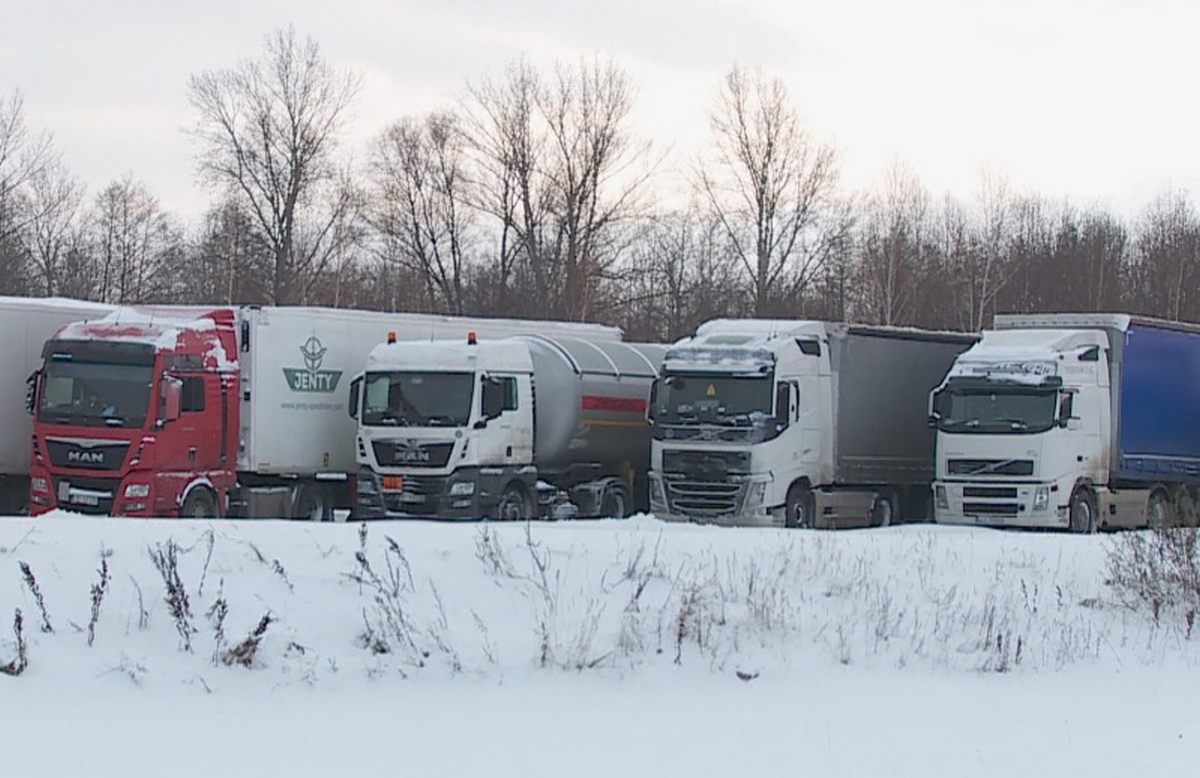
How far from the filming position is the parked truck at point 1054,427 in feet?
83.9

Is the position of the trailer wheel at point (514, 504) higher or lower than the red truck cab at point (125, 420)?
lower

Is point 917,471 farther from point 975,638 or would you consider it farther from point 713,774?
point 713,774

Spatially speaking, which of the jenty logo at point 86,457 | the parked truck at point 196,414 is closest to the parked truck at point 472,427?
the parked truck at point 196,414

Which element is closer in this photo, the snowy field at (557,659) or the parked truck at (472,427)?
the snowy field at (557,659)

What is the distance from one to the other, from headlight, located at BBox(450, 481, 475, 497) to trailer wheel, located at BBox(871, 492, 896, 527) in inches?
283

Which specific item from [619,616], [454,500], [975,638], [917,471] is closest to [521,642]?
[619,616]

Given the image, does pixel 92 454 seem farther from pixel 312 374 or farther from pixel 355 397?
pixel 355 397

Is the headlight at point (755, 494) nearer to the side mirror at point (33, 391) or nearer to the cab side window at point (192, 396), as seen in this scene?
the cab side window at point (192, 396)

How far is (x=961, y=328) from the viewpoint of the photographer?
64.6 m

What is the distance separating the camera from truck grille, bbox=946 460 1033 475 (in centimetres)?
2556

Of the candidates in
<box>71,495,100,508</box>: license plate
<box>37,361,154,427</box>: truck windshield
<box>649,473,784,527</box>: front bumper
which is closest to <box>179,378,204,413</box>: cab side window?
<box>37,361,154,427</box>: truck windshield

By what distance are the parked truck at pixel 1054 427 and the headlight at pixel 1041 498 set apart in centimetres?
2

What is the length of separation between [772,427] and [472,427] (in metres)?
4.64

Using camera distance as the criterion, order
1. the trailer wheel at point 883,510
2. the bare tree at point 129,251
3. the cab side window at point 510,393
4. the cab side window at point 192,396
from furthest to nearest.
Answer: the bare tree at point 129,251 → the trailer wheel at point 883,510 → the cab side window at point 510,393 → the cab side window at point 192,396
